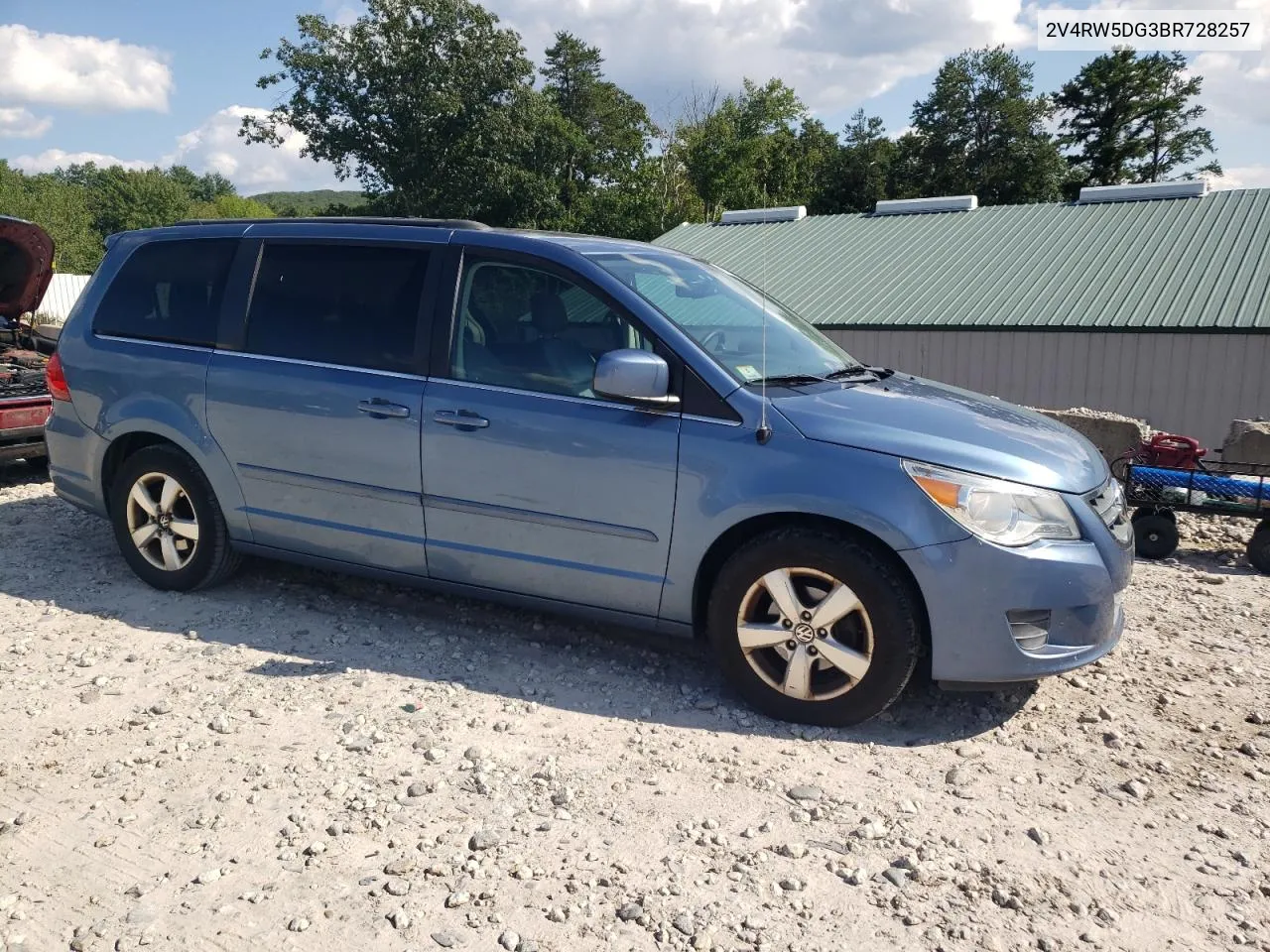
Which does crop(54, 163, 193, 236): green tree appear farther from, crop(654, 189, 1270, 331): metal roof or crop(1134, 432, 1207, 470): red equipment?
crop(1134, 432, 1207, 470): red equipment

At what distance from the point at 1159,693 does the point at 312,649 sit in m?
3.73

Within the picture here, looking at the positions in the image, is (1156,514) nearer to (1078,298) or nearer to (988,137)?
(1078,298)

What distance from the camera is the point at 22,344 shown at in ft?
31.1

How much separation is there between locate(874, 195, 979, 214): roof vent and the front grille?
19202 millimetres

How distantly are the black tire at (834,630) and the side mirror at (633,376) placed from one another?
71 cm

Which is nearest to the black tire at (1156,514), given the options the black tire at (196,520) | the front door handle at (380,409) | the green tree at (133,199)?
the front door handle at (380,409)

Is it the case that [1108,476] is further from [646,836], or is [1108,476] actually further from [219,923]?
[219,923]

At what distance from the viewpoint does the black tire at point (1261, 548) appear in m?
6.25

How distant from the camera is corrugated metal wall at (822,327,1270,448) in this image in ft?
50.4

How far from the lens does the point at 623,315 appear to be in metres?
4.10

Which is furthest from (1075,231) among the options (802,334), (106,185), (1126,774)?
(106,185)

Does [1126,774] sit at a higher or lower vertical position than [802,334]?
lower

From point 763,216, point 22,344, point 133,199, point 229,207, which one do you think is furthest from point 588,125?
point 229,207

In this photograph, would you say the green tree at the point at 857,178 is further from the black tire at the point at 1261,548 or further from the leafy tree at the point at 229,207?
the leafy tree at the point at 229,207
